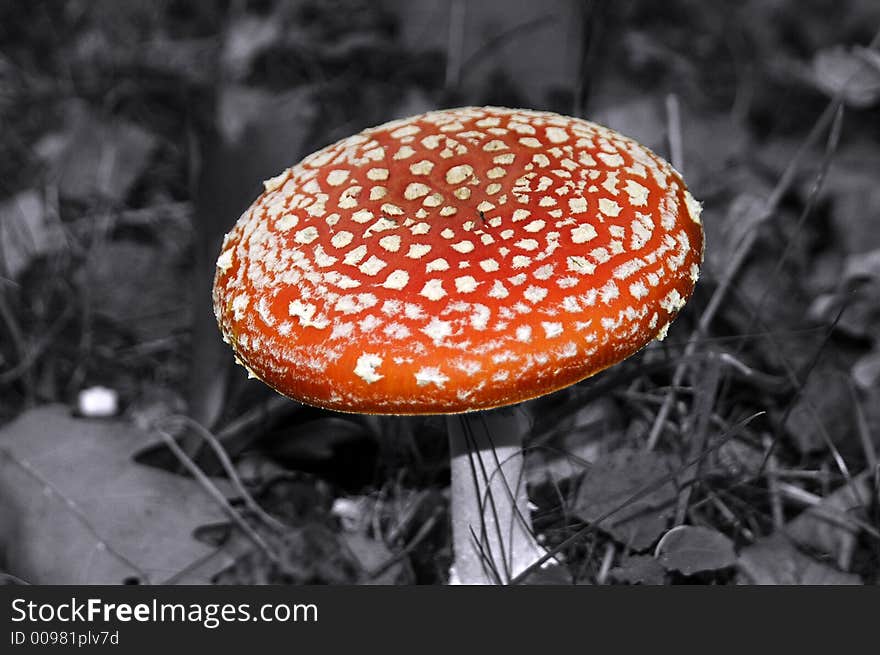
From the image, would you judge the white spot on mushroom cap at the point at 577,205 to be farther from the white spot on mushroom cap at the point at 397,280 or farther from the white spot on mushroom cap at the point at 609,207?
the white spot on mushroom cap at the point at 397,280

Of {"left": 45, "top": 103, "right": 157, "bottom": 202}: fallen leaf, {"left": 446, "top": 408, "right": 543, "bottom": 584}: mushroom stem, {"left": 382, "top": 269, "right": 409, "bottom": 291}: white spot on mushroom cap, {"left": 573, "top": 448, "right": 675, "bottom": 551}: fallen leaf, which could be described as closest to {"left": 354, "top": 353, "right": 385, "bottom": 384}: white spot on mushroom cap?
{"left": 382, "top": 269, "right": 409, "bottom": 291}: white spot on mushroom cap

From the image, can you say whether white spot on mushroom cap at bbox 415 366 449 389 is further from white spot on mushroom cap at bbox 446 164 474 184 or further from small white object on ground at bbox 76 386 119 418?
small white object on ground at bbox 76 386 119 418

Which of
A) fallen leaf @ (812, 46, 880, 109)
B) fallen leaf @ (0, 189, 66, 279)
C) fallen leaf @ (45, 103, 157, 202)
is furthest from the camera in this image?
fallen leaf @ (45, 103, 157, 202)

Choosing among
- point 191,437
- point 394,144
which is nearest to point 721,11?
point 394,144

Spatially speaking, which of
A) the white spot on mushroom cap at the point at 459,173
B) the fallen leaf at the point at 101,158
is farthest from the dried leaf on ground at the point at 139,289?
the white spot on mushroom cap at the point at 459,173

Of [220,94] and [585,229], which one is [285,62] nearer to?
[220,94]

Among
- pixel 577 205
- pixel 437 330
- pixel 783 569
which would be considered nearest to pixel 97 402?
pixel 437 330

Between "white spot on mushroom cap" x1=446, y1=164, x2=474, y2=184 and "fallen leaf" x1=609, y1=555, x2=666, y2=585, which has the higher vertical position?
"white spot on mushroom cap" x1=446, y1=164, x2=474, y2=184
